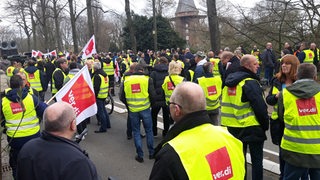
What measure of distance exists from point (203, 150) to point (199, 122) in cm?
21

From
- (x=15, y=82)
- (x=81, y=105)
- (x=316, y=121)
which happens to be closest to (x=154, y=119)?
Answer: (x=81, y=105)

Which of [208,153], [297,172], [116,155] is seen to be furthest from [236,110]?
[116,155]

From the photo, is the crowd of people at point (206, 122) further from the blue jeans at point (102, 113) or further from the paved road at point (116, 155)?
the blue jeans at point (102, 113)

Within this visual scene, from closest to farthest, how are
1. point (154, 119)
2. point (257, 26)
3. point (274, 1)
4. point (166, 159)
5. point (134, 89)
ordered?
1. point (166, 159)
2. point (134, 89)
3. point (154, 119)
4. point (274, 1)
5. point (257, 26)

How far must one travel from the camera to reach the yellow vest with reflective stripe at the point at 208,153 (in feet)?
6.82

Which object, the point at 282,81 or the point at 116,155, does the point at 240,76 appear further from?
the point at 116,155

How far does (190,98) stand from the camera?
2287 millimetres

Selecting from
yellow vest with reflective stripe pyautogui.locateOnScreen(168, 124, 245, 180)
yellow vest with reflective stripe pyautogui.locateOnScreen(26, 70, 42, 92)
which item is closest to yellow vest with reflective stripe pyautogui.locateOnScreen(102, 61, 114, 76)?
yellow vest with reflective stripe pyautogui.locateOnScreen(26, 70, 42, 92)

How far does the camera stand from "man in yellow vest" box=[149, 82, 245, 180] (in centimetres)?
207

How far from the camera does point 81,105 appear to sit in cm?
495

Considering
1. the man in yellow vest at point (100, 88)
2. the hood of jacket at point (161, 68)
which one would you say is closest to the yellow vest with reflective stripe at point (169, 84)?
the hood of jacket at point (161, 68)

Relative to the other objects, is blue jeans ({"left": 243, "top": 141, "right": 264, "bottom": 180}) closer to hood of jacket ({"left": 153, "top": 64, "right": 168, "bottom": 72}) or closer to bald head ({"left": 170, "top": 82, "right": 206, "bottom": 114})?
bald head ({"left": 170, "top": 82, "right": 206, "bottom": 114})

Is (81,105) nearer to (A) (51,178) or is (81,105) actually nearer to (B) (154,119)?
(A) (51,178)

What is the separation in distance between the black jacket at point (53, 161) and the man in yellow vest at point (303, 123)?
2.37m
